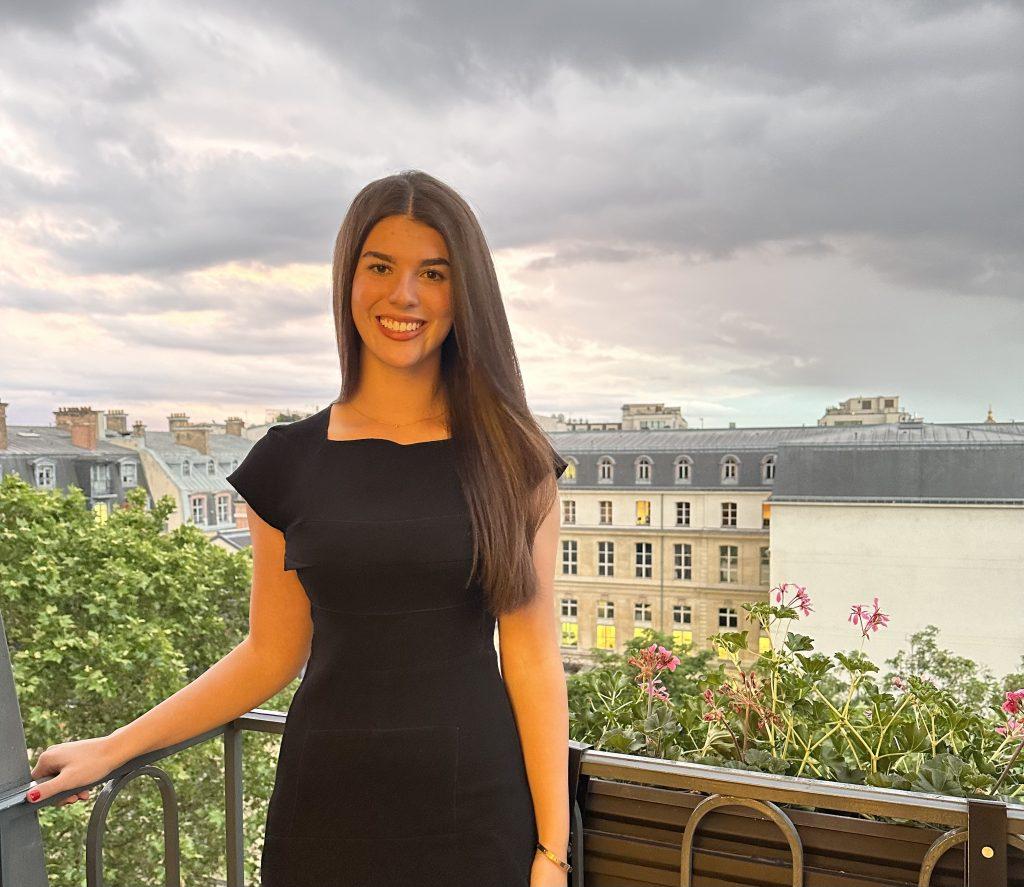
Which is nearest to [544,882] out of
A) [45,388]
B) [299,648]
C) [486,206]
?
[299,648]

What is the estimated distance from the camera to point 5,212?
4.66m

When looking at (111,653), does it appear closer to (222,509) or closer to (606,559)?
(222,509)

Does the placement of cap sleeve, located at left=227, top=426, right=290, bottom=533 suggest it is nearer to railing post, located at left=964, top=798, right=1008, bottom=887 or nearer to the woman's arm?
the woman's arm

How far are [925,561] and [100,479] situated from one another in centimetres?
677

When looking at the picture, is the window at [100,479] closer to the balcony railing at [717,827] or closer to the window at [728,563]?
the window at [728,563]

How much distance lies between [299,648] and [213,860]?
20.6 feet

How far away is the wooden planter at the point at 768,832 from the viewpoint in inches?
35.6

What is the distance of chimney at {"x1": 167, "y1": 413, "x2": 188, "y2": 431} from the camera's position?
7.18m

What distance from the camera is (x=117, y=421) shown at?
23.6 ft

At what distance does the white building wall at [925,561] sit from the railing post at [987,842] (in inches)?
180

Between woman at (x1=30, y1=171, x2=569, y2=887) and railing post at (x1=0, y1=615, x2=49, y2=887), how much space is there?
0.09 ft

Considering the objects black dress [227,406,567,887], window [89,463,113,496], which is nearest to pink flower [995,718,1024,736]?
black dress [227,406,567,887]

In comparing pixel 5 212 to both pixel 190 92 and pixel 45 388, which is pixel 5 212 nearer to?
pixel 45 388

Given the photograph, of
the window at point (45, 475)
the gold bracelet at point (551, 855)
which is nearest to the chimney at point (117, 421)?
the window at point (45, 475)
